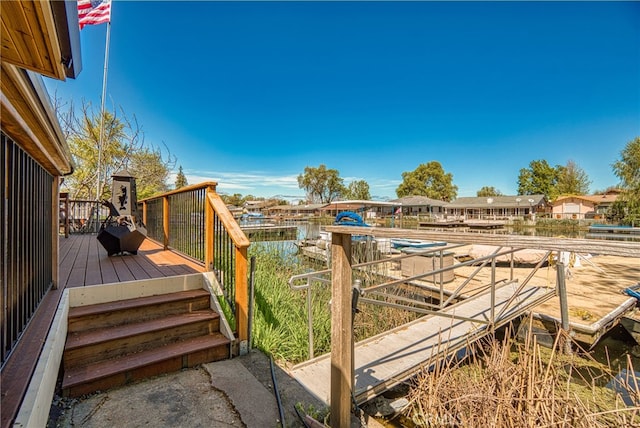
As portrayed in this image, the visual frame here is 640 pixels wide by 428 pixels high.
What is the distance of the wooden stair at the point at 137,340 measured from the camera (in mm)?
2029

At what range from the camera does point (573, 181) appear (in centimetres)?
4341

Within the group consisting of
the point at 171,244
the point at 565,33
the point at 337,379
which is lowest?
the point at 337,379

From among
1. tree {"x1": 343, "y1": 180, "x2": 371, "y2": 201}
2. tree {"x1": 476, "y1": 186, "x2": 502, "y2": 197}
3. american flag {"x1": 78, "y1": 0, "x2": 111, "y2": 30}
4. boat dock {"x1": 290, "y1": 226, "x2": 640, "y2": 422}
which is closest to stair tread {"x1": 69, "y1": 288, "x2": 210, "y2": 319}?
boat dock {"x1": 290, "y1": 226, "x2": 640, "y2": 422}

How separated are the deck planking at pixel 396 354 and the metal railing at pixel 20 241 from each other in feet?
6.16

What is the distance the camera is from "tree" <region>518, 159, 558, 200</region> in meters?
44.1

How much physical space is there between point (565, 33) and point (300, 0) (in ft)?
48.0

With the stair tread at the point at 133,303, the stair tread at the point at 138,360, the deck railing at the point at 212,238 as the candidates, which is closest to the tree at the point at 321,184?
the deck railing at the point at 212,238

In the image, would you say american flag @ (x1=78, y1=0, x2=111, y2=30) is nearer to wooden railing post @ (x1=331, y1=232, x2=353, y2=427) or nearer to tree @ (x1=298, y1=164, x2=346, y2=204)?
wooden railing post @ (x1=331, y1=232, x2=353, y2=427)

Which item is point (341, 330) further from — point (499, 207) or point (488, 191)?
point (488, 191)

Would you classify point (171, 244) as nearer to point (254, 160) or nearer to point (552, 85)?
point (552, 85)

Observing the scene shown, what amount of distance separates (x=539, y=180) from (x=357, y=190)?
29.8m

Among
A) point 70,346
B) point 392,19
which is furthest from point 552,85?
point 70,346

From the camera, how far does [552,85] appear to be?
76.9 feet

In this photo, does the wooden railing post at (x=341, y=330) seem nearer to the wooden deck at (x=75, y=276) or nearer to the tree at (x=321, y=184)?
the wooden deck at (x=75, y=276)
